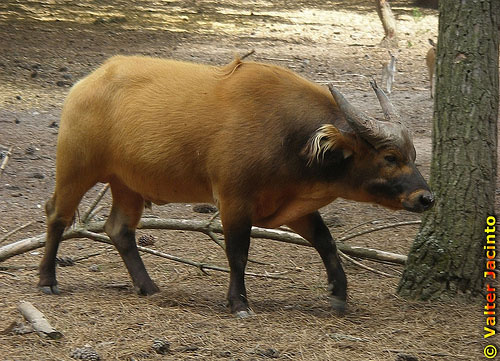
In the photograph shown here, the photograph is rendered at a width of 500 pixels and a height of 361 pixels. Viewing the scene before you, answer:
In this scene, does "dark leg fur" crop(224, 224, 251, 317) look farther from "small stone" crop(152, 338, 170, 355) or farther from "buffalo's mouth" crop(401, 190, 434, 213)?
"buffalo's mouth" crop(401, 190, 434, 213)

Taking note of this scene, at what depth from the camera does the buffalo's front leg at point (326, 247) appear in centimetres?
Result: 622

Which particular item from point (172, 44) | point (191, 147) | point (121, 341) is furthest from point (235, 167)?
point (172, 44)

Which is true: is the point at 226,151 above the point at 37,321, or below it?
above

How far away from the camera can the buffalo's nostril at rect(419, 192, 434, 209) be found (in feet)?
18.7

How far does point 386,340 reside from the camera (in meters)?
5.43

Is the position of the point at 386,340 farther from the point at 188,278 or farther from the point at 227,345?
the point at 188,278

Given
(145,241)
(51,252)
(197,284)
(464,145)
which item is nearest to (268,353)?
(197,284)

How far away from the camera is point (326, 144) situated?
5.80 metres

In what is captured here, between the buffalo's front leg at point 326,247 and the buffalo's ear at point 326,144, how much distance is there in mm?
666

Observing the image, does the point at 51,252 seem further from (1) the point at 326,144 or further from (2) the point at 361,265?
(2) the point at 361,265

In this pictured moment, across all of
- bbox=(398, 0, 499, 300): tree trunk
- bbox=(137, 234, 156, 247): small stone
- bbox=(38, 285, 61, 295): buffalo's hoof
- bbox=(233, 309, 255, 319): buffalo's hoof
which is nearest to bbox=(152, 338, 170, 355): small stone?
bbox=(233, 309, 255, 319): buffalo's hoof

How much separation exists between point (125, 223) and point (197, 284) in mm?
740

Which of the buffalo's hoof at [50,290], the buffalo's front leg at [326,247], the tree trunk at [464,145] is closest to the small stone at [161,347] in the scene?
the buffalo's front leg at [326,247]

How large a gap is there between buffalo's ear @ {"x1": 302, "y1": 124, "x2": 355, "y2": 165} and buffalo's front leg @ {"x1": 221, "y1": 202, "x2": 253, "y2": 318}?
0.62 meters
